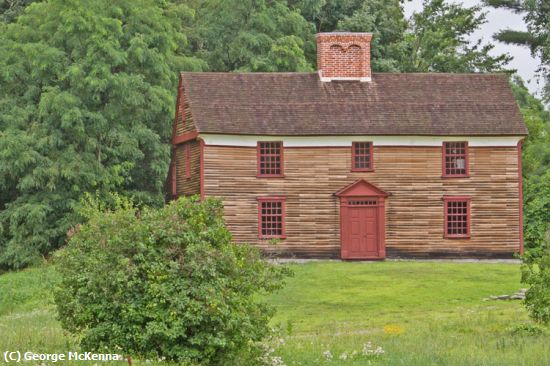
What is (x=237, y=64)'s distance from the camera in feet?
187

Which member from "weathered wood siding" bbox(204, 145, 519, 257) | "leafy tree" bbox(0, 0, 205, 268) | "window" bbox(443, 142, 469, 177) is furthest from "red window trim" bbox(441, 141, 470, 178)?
"leafy tree" bbox(0, 0, 205, 268)

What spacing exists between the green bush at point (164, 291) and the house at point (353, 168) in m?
25.6

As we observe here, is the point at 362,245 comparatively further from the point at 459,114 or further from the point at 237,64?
the point at 237,64

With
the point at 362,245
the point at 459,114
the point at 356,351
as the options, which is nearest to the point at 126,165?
the point at 362,245

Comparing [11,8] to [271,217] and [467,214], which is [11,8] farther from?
[467,214]

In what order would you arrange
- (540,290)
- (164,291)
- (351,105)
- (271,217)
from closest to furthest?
1. (164,291)
2. (540,290)
3. (271,217)
4. (351,105)

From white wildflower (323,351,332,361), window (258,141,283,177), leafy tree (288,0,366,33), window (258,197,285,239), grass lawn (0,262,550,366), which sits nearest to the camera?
white wildflower (323,351,332,361)

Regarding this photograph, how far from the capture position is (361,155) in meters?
44.2

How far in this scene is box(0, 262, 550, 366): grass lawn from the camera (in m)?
18.1

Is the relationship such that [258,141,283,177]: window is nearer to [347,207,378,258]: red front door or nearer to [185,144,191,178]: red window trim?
[185,144,191,178]: red window trim

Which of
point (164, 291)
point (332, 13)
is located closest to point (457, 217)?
point (332, 13)

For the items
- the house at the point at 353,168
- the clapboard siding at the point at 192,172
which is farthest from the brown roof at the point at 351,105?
the clapboard siding at the point at 192,172

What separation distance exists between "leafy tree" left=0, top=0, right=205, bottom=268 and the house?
4.07m

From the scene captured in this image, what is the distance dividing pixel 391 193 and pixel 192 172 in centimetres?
808
